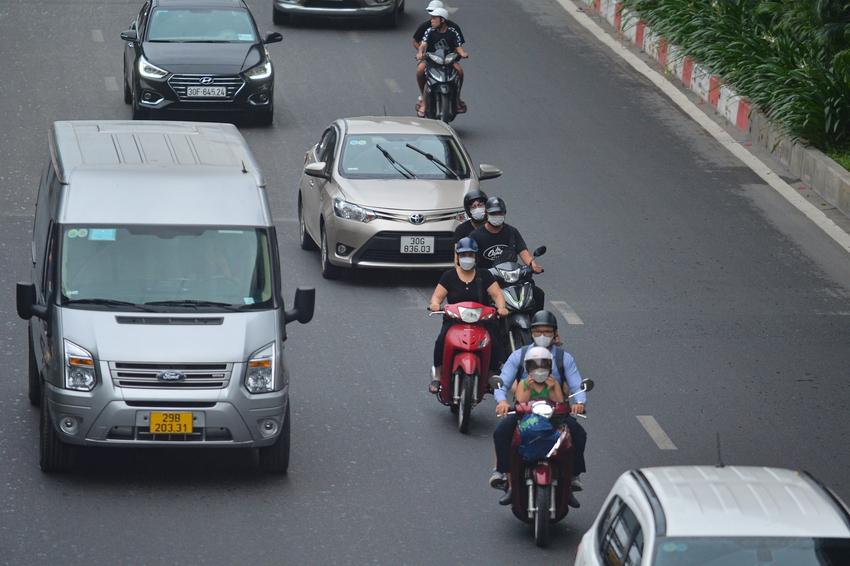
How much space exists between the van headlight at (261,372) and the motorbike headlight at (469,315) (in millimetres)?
1981

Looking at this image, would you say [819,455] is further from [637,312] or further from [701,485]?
[701,485]

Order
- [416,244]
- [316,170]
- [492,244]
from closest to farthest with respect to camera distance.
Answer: [492,244], [416,244], [316,170]

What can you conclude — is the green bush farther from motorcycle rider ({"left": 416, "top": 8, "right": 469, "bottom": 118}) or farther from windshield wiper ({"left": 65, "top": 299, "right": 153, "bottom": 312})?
windshield wiper ({"left": 65, "top": 299, "right": 153, "bottom": 312})

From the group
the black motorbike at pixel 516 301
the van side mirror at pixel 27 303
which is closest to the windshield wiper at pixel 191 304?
the van side mirror at pixel 27 303

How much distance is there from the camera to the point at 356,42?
27.6 meters

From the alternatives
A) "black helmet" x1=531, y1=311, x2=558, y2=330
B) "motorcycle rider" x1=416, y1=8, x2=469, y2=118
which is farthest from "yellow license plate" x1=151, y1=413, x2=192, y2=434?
"motorcycle rider" x1=416, y1=8, x2=469, y2=118

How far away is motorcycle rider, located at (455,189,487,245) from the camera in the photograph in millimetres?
13539

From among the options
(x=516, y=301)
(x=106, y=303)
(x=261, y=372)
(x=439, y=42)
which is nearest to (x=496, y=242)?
(x=516, y=301)

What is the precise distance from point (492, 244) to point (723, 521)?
701 centimetres

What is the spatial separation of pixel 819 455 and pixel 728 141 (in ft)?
37.5

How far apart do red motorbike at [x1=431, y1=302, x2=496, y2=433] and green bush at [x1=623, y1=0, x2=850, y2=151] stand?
32.9 ft

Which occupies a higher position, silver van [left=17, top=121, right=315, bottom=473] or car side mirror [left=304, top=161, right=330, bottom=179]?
silver van [left=17, top=121, right=315, bottom=473]

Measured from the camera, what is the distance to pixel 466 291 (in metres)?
12.0

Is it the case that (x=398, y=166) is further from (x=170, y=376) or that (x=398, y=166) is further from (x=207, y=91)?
(x=170, y=376)
